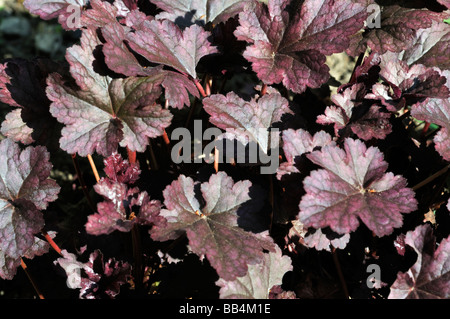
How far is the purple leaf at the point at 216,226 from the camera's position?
1.36 meters

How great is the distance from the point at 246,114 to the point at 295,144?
231 mm

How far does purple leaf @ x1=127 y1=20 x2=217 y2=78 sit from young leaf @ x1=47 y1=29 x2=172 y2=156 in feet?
0.27

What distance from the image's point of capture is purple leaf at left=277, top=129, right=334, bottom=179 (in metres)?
1.47

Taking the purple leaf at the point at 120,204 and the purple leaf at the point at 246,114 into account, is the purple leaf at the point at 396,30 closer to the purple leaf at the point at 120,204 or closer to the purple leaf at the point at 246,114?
the purple leaf at the point at 246,114

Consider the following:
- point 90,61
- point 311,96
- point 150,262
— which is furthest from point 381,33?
point 150,262

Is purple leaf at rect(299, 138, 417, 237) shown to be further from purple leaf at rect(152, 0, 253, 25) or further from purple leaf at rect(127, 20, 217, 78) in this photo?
purple leaf at rect(152, 0, 253, 25)

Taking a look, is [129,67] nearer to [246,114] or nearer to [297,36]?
[246,114]

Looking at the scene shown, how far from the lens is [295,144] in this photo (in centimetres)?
149

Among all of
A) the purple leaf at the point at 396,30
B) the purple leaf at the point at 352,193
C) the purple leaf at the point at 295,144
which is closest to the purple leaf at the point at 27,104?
the purple leaf at the point at 295,144

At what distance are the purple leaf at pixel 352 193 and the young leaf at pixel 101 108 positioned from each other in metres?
0.55

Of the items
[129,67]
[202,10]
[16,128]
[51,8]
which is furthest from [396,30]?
[16,128]

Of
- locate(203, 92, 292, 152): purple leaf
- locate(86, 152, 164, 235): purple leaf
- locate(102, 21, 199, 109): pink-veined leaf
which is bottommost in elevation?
locate(86, 152, 164, 235): purple leaf

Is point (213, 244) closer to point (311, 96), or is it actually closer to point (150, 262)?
point (150, 262)

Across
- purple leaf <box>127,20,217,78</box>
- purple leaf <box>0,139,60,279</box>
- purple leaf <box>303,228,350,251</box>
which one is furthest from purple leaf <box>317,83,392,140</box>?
purple leaf <box>0,139,60,279</box>
